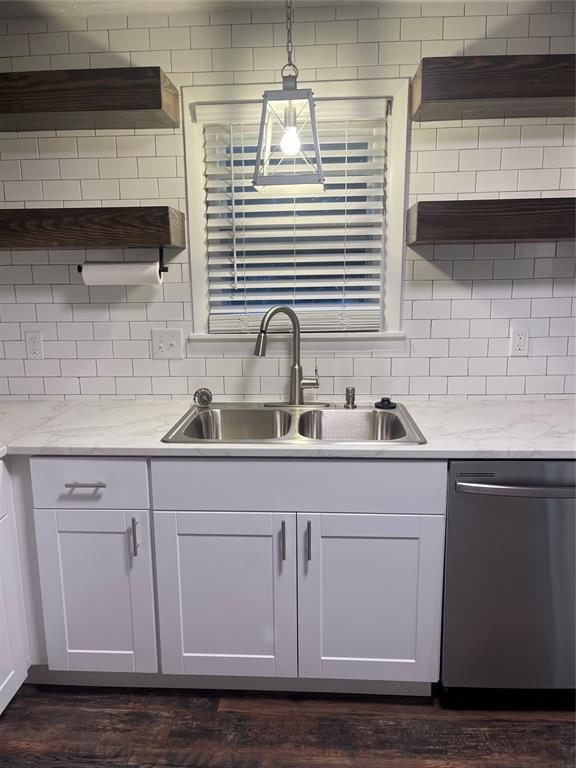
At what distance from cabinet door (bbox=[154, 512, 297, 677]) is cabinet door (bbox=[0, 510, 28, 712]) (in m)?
0.48

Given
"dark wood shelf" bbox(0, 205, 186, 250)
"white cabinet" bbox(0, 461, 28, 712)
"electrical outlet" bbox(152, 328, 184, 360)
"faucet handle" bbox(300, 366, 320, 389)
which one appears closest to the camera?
"white cabinet" bbox(0, 461, 28, 712)

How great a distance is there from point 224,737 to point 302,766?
10.6 inches

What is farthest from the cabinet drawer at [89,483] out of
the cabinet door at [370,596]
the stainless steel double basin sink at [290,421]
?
the cabinet door at [370,596]

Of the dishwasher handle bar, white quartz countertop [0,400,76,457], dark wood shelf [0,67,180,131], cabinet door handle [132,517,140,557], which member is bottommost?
cabinet door handle [132,517,140,557]

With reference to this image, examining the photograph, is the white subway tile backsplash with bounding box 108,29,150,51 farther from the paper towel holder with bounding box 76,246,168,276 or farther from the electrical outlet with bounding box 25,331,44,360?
the electrical outlet with bounding box 25,331,44,360

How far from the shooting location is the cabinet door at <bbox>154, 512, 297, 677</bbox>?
170 centimetres

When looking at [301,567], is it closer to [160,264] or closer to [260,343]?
[260,343]

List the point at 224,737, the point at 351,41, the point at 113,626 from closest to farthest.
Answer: the point at 224,737
the point at 113,626
the point at 351,41

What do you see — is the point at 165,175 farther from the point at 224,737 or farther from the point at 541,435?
the point at 224,737

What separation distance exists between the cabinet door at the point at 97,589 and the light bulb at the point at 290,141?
1.24m

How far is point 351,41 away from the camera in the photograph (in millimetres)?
2002

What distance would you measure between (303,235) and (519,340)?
3.29ft

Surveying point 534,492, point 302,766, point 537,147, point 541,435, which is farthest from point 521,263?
point 302,766

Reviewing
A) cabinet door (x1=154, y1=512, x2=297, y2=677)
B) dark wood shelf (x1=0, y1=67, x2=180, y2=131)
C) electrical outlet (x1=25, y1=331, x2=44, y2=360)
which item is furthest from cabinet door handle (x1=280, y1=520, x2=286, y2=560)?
dark wood shelf (x1=0, y1=67, x2=180, y2=131)
